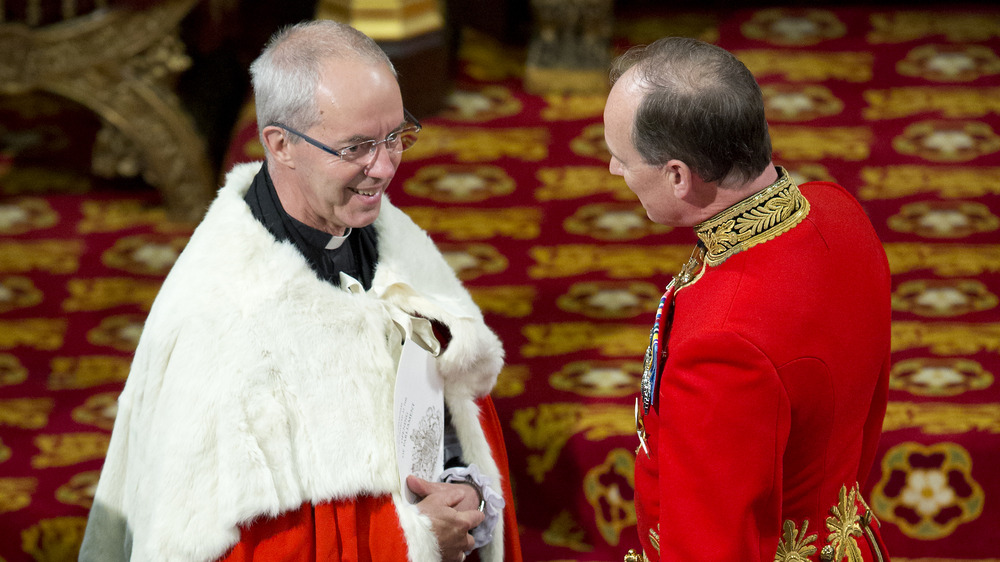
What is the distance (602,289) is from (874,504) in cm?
112

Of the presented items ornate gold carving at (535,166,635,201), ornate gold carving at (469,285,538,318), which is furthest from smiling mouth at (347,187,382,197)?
ornate gold carving at (535,166,635,201)

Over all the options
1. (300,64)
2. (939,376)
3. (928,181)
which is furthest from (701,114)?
(928,181)

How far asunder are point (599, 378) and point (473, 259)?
2.43ft

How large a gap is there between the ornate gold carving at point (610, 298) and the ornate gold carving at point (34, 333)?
5.64ft

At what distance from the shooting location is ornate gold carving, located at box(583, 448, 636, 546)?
2861 millimetres

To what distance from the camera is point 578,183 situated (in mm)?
3967

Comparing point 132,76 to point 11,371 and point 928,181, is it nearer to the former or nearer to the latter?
point 11,371

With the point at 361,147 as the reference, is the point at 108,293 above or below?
below

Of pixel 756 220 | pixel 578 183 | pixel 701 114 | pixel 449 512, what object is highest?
pixel 701 114

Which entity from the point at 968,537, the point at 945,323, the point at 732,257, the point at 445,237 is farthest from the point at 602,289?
the point at 732,257

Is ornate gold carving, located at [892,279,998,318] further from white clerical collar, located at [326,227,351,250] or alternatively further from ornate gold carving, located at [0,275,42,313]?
ornate gold carving, located at [0,275,42,313]

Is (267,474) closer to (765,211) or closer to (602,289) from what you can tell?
(765,211)

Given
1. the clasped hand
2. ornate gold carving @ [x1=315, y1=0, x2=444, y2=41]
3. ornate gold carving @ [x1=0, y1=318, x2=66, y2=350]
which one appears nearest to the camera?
the clasped hand

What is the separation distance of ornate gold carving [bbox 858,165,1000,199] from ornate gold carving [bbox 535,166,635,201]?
34.7 inches
